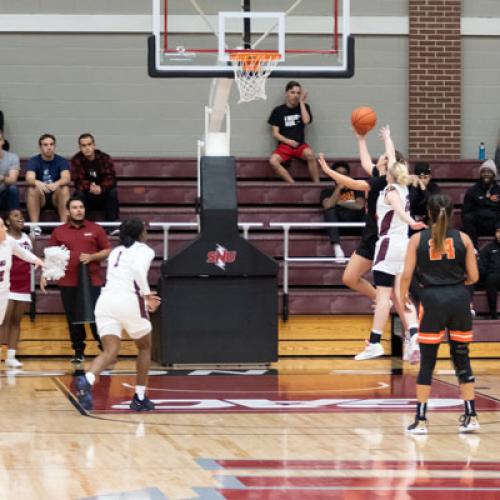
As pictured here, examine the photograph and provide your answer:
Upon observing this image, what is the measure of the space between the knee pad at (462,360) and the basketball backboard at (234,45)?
4449 millimetres

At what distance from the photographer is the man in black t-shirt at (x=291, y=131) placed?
1809cm

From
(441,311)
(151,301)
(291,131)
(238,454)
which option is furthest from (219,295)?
(238,454)

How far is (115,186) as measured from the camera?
16391 mm

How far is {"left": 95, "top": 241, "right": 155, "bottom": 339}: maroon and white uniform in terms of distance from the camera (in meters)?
10.5

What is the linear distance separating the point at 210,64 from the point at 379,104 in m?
6.32

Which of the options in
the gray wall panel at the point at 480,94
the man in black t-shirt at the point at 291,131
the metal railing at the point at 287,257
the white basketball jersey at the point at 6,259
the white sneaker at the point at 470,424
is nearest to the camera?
the white sneaker at the point at 470,424

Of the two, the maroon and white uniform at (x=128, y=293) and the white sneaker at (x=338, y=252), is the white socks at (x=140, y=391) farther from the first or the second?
the white sneaker at (x=338, y=252)

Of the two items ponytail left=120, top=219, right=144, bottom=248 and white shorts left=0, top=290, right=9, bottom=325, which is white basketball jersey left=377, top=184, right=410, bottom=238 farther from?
white shorts left=0, top=290, right=9, bottom=325

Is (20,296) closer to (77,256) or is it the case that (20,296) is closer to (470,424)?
(77,256)

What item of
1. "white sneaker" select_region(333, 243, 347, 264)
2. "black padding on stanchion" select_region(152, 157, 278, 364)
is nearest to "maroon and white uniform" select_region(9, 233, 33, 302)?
"black padding on stanchion" select_region(152, 157, 278, 364)

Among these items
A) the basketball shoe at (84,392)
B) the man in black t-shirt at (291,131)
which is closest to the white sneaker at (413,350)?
the basketball shoe at (84,392)

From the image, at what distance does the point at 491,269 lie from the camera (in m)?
15.4

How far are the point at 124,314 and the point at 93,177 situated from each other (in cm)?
610

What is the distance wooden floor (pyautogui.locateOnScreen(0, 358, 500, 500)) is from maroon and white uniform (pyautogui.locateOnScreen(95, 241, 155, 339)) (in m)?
0.76
